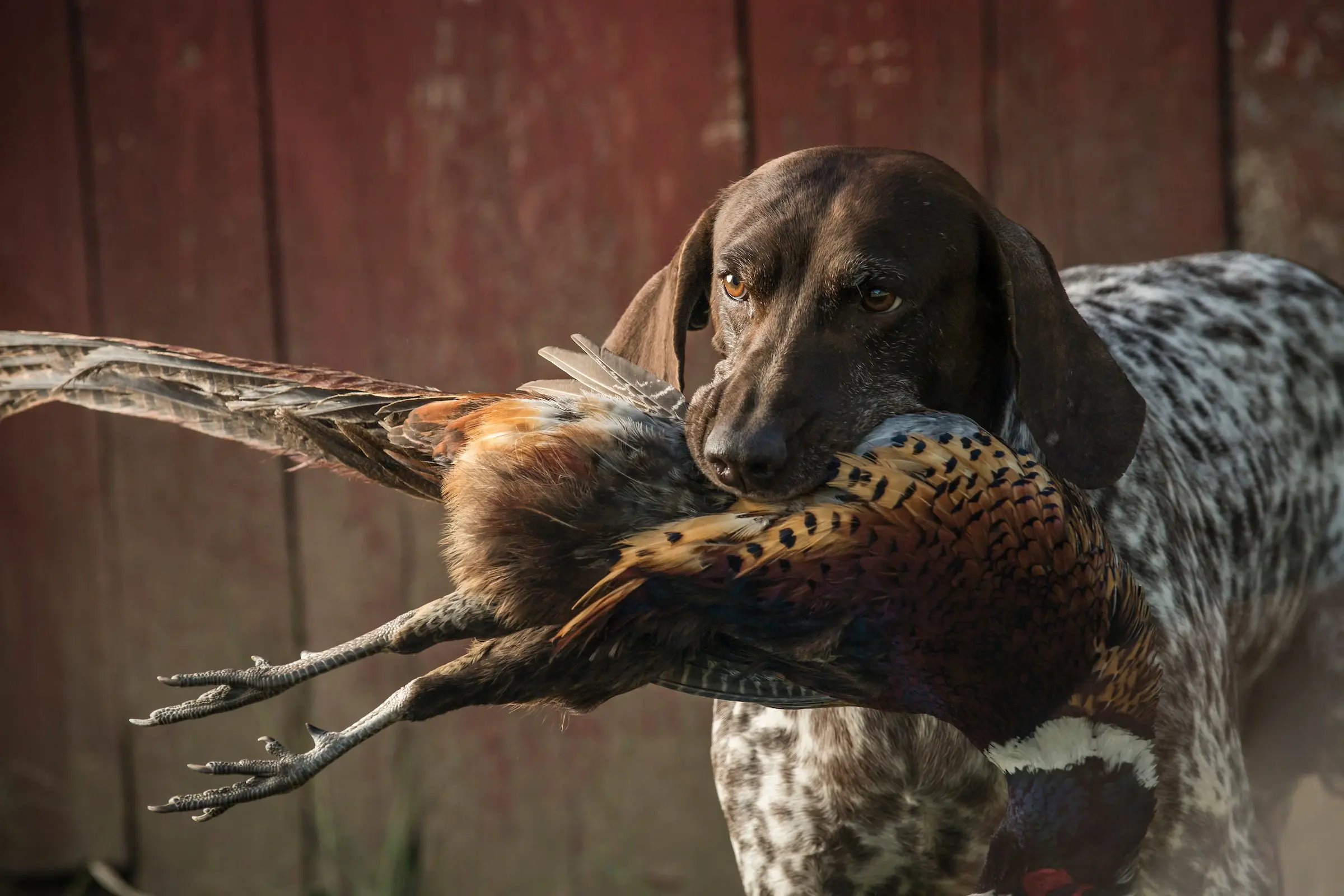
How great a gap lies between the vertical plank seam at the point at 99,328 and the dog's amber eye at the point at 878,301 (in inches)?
77.9

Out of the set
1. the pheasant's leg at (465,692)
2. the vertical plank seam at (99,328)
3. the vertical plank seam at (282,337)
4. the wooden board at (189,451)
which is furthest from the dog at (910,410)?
the vertical plank seam at (99,328)

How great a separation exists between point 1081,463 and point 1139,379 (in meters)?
0.69

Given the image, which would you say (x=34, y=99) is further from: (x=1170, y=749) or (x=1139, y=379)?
(x=1170, y=749)

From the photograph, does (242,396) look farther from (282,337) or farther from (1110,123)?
(1110,123)

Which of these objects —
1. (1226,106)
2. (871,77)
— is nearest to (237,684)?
(871,77)

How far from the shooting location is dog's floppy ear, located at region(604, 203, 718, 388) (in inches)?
91.3

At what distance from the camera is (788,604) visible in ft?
5.06

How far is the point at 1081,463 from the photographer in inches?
77.9

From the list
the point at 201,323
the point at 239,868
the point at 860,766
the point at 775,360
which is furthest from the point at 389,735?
the point at 775,360

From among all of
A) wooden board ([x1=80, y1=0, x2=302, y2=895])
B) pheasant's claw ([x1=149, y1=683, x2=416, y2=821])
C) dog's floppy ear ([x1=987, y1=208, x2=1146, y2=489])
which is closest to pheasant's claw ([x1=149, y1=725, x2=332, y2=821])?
pheasant's claw ([x1=149, y1=683, x2=416, y2=821])

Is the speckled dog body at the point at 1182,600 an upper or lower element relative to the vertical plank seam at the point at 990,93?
lower

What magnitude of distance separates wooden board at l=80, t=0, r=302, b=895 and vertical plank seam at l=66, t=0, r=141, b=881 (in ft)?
0.03

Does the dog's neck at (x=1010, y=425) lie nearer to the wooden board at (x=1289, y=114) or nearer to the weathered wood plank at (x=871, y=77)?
the weathered wood plank at (x=871, y=77)

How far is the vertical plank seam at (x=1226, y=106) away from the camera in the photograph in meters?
2.90
